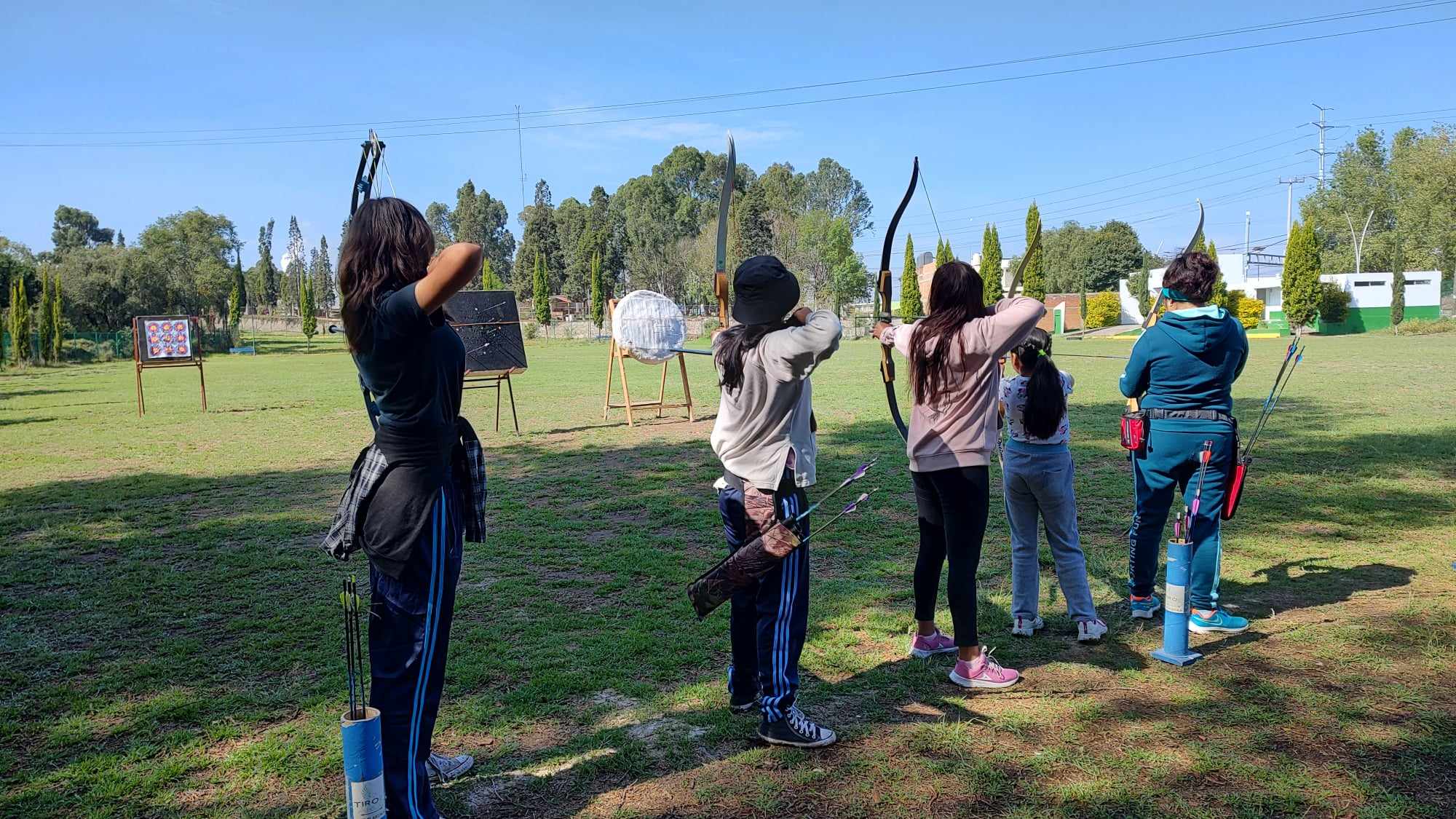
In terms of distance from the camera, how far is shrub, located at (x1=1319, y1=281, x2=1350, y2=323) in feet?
136

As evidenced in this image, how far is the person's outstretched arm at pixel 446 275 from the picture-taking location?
2182 mm

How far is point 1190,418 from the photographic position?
13.4 ft

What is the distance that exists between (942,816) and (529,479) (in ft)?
21.3

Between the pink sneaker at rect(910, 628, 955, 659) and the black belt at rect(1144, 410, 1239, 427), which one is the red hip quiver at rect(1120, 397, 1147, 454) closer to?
the black belt at rect(1144, 410, 1239, 427)

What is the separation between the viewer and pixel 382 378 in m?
2.41

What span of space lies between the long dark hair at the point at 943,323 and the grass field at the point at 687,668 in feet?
4.15

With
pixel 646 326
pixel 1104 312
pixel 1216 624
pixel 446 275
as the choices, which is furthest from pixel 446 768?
pixel 1104 312

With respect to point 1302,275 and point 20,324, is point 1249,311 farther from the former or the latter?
point 20,324

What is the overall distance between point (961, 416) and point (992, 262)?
41.2 meters

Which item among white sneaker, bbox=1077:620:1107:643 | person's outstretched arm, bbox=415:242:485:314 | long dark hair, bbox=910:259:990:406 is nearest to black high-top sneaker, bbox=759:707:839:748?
long dark hair, bbox=910:259:990:406

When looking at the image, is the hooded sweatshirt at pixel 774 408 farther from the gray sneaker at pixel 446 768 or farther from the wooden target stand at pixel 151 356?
the wooden target stand at pixel 151 356

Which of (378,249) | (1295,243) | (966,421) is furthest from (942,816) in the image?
(1295,243)

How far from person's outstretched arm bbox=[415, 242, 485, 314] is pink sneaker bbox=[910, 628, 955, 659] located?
2.65 meters

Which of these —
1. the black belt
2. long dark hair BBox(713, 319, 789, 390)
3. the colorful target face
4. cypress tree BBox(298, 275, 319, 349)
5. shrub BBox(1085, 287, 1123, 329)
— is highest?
cypress tree BBox(298, 275, 319, 349)
